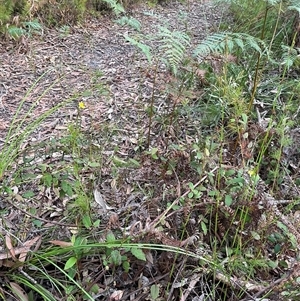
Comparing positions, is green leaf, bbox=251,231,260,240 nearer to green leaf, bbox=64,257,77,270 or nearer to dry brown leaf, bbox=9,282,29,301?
green leaf, bbox=64,257,77,270

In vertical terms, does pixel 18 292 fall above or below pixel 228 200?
below

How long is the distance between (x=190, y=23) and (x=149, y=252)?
3595 mm

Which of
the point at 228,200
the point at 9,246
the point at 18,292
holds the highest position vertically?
the point at 228,200

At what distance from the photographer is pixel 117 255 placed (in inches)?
54.2

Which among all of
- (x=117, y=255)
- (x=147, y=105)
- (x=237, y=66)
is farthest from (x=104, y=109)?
(x=117, y=255)

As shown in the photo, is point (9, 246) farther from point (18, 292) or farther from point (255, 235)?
point (255, 235)

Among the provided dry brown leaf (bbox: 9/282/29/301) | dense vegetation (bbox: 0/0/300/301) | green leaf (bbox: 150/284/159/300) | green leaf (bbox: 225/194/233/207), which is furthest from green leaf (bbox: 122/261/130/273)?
green leaf (bbox: 225/194/233/207)

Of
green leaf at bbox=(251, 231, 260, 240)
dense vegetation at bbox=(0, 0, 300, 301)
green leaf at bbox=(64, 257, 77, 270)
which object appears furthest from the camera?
green leaf at bbox=(251, 231, 260, 240)

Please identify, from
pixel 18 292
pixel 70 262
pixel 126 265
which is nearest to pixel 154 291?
pixel 126 265

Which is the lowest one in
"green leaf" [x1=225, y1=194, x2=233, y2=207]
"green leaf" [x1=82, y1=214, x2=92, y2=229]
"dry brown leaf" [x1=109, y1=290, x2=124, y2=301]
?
"dry brown leaf" [x1=109, y1=290, x2=124, y2=301]

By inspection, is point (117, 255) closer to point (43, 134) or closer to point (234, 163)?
point (234, 163)

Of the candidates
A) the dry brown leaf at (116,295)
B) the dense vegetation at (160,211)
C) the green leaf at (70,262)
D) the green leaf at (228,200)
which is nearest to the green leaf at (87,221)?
the dense vegetation at (160,211)

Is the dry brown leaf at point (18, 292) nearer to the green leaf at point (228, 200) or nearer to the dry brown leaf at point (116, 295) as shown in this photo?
the dry brown leaf at point (116, 295)

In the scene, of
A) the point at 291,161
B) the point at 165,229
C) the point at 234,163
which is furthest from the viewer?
the point at 291,161
